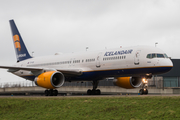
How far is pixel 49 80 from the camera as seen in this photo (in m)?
25.2

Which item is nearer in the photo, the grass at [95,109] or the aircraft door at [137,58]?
the grass at [95,109]

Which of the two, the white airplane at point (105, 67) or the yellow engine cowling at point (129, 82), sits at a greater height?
the white airplane at point (105, 67)

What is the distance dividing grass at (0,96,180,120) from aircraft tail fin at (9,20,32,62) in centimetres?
1905

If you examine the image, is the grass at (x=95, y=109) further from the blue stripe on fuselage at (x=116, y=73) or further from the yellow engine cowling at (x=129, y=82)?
the yellow engine cowling at (x=129, y=82)

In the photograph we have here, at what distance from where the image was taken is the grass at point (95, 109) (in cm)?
1366

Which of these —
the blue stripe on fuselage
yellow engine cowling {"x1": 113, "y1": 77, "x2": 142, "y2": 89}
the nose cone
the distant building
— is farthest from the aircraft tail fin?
the distant building

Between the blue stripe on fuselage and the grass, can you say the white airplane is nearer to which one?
the blue stripe on fuselage

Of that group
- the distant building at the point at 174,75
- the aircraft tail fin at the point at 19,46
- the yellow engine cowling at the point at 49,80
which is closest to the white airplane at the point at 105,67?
the yellow engine cowling at the point at 49,80

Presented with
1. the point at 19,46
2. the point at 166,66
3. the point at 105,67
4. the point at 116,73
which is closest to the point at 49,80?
the point at 105,67

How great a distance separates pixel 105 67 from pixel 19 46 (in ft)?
54.7

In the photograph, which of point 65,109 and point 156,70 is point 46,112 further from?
point 156,70

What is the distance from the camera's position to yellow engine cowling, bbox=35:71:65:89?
25312 millimetres

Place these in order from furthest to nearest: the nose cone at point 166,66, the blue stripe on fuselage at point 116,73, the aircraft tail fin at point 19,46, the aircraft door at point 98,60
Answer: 1. the aircraft tail fin at point 19,46
2. the aircraft door at point 98,60
3. the blue stripe on fuselage at point 116,73
4. the nose cone at point 166,66

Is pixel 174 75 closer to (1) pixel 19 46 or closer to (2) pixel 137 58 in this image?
(1) pixel 19 46
